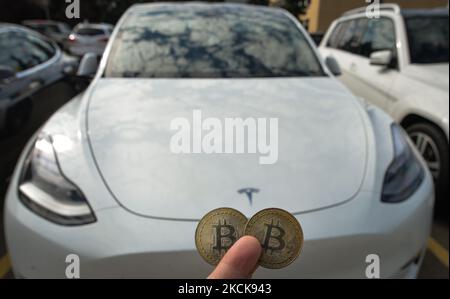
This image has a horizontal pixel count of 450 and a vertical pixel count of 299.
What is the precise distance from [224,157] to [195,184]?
19 cm

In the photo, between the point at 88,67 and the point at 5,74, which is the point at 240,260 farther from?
the point at 5,74

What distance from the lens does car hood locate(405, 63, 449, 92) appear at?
2877 mm

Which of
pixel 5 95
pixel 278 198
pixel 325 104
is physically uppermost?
pixel 325 104

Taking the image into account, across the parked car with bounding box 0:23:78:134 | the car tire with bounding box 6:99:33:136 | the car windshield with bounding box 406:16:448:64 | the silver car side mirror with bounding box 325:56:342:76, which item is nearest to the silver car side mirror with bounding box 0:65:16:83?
the parked car with bounding box 0:23:78:134

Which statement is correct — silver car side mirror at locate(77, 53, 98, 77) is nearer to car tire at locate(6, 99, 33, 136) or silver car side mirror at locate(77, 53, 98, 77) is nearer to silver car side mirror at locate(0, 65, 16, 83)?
silver car side mirror at locate(0, 65, 16, 83)

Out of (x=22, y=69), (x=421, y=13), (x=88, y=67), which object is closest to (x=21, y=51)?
(x=22, y=69)

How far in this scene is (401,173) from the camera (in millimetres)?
1631

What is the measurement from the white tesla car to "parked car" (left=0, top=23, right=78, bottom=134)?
1.29m

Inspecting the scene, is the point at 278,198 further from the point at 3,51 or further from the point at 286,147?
the point at 3,51

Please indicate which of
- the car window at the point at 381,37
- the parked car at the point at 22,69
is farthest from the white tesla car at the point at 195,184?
the car window at the point at 381,37

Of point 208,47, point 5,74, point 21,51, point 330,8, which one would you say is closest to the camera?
point 330,8

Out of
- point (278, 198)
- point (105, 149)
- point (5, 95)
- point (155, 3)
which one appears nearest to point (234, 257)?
point (278, 198)

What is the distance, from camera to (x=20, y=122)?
308 cm
